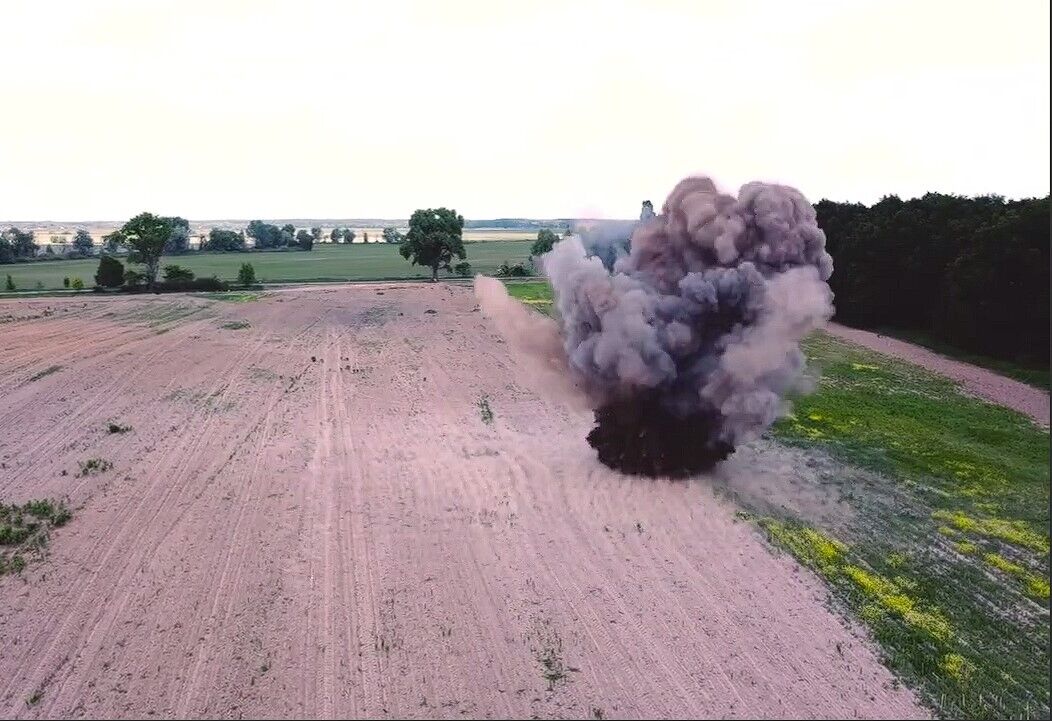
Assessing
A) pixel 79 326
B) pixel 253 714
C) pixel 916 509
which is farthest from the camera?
pixel 79 326

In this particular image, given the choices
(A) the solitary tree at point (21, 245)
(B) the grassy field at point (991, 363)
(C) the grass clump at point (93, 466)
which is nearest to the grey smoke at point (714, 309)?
(C) the grass clump at point (93, 466)

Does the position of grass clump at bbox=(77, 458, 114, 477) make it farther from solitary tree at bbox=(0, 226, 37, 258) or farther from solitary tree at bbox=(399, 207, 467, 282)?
solitary tree at bbox=(0, 226, 37, 258)

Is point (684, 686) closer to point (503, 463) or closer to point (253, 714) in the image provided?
point (253, 714)

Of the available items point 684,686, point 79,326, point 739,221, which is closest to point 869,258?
point 739,221

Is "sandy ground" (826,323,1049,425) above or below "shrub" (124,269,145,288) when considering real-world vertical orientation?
below

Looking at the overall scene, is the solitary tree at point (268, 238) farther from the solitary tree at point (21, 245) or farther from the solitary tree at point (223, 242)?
the solitary tree at point (21, 245)

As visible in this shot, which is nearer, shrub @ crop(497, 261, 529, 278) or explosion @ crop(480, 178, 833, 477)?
explosion @ crop(480, 178, 833, 477)

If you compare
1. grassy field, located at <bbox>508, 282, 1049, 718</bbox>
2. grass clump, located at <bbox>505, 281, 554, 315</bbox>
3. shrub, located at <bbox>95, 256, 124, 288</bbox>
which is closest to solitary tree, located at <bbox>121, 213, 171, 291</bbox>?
shrub, located at <bbox>95, 256, 124, 288</bbox>
